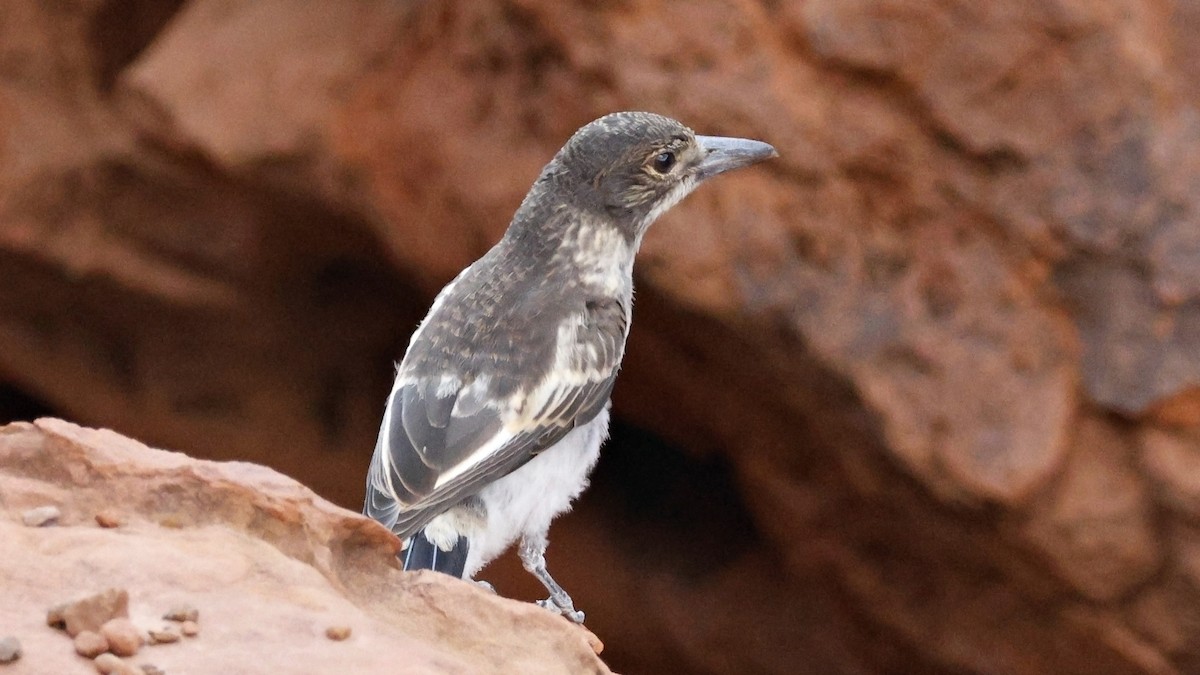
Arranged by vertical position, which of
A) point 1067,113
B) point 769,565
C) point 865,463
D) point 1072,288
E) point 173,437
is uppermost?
point 1067,113

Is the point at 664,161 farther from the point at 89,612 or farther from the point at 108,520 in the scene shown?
the point at 89,612

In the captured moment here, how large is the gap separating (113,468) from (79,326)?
5.71 m

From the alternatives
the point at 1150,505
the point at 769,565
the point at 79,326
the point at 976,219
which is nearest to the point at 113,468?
the point at 976,219

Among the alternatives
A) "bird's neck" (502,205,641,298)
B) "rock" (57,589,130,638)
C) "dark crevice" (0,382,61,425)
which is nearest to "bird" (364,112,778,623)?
"bird's neck" (502,205,641,298)

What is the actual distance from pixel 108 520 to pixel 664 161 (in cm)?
247

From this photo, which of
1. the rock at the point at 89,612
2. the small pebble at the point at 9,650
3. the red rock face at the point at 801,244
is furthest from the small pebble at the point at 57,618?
the red rock face at the point at 801,244

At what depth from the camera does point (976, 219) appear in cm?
636

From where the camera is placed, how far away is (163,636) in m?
Result: 2.64

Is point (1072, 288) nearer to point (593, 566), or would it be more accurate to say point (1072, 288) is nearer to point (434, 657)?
point (593, 566)

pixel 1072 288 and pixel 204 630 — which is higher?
pixel 1072 288

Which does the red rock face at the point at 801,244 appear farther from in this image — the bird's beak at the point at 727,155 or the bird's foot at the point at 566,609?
the bird's foot at the point at 566,609

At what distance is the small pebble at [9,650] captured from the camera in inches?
96.3

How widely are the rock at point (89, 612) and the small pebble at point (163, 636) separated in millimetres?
56

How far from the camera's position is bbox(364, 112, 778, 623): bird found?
439cm
